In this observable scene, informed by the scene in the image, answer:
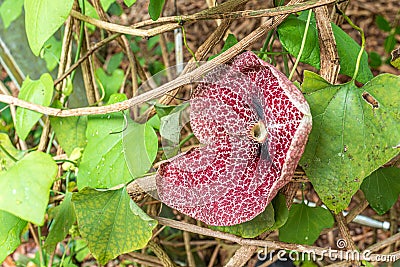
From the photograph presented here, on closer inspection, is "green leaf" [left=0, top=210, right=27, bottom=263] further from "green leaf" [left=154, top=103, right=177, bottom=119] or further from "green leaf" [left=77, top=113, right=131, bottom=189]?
"green leaf" [left=154, top=103, right=177, bottom=119]

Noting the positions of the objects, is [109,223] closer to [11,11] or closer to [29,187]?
[29,187]

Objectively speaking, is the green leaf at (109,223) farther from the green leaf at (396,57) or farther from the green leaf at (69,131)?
the green leaf at (396,57)

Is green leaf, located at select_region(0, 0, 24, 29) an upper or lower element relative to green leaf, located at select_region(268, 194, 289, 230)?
upper

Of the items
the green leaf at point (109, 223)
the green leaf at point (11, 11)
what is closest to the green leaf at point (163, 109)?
the green leaf at point (109, 223)

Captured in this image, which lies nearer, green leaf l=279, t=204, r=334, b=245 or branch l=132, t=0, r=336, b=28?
branch l=132, t=0, r=336, b=28

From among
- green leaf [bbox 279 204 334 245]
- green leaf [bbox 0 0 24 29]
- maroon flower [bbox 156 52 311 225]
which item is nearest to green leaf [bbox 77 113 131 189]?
maroon flower [bbox 156 52 311 225]

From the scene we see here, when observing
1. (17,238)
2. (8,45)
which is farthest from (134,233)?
(8,45)

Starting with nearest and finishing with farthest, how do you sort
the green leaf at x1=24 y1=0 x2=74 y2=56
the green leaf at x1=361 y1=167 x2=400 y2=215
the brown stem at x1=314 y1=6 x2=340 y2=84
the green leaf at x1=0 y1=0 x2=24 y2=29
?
the green leaf at x1=24 y1=0 x2=74 y2=56 < the brown stem at x1=314 y1=6 x2=340 y2=84 < the green leaf at x1=361 y1=167 x2=400 y2=215 < the green leaf at x1=0 y1=0 x2=24 y2=29

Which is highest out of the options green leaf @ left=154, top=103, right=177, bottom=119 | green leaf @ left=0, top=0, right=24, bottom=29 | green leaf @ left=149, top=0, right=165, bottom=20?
green leaf @ left=149, top=0, right=165, bottom=20
